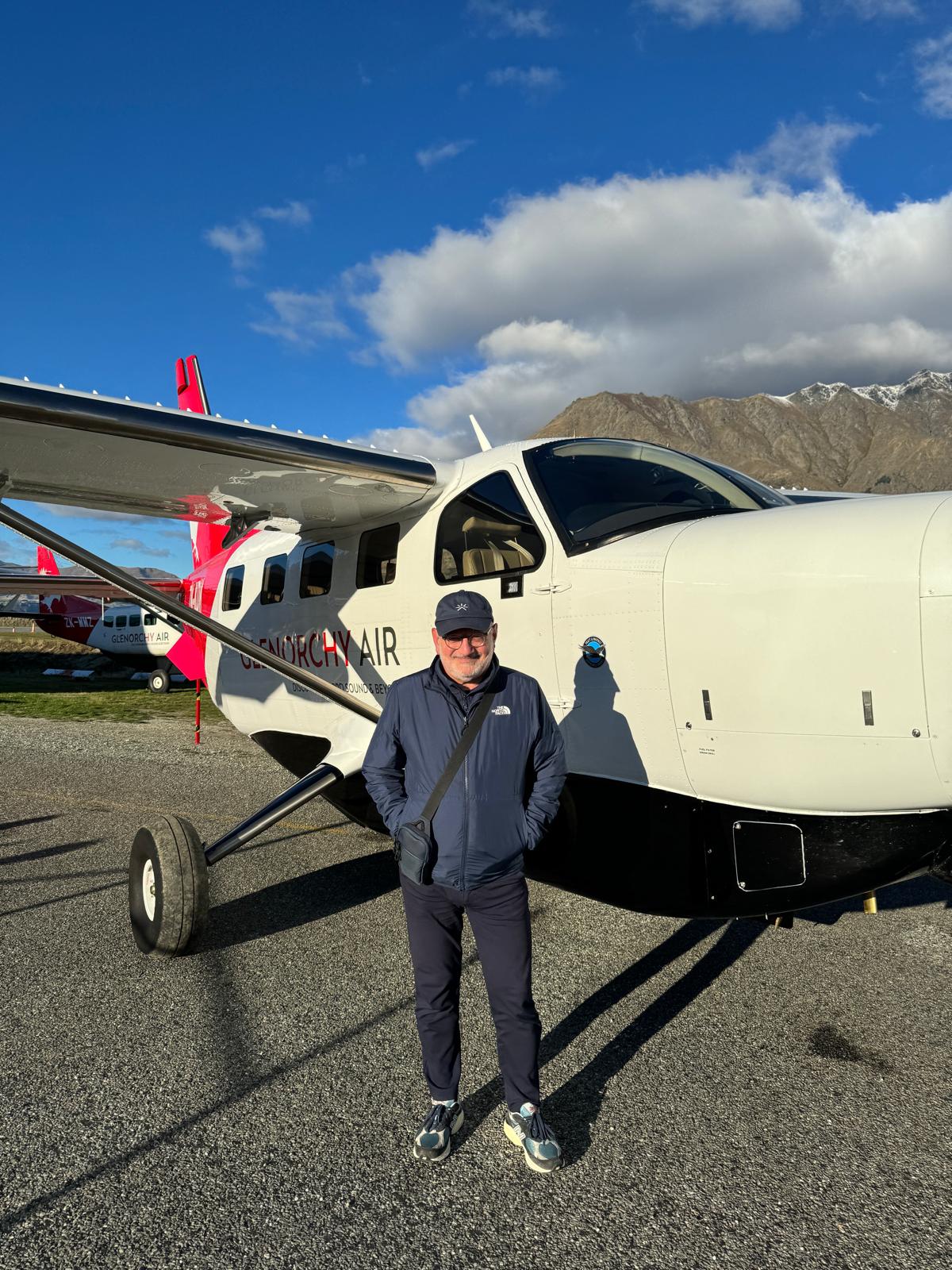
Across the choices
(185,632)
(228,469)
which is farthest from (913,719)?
(185,632)

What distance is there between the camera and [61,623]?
31422 millimetres

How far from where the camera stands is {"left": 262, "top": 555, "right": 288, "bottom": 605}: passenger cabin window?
6.19 metres

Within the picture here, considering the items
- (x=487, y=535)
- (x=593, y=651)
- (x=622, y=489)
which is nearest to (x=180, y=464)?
(x=487, y=535)

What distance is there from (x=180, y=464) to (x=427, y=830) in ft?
10.0

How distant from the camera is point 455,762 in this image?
2623 millimetres

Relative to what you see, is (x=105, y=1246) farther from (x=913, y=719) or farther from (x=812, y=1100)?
(x=913, y=719)

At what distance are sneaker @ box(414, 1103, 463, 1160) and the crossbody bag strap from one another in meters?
1.02

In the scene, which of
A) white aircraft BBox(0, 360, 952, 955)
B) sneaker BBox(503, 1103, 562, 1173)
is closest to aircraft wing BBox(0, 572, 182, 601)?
white aircraft BBox(0, 360, 952, 955)

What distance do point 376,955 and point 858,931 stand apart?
9.25ft

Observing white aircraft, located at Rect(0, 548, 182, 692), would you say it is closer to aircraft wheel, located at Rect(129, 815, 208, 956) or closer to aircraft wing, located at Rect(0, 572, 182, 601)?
aircraft wing, located at Rect(0, 572, 182, 601)

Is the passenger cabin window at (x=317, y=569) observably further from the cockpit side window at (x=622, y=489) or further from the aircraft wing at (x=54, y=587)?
the aircraft wing at (x=54, y=587)

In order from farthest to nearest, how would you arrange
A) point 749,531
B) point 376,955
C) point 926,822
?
point 376,955, point 749,531, point 926,822

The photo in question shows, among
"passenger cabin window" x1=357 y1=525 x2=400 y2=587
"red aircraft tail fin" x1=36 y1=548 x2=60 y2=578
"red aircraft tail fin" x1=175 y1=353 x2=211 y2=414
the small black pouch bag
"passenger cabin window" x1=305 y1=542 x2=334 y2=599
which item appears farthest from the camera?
"red aircraft tail fin" x1=36 y1=548 x2=60 y2=578

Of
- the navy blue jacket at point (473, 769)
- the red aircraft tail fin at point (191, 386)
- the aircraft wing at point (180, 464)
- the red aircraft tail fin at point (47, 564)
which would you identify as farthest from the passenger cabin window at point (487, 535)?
the red aircraft tail fin at point (47, 564)
